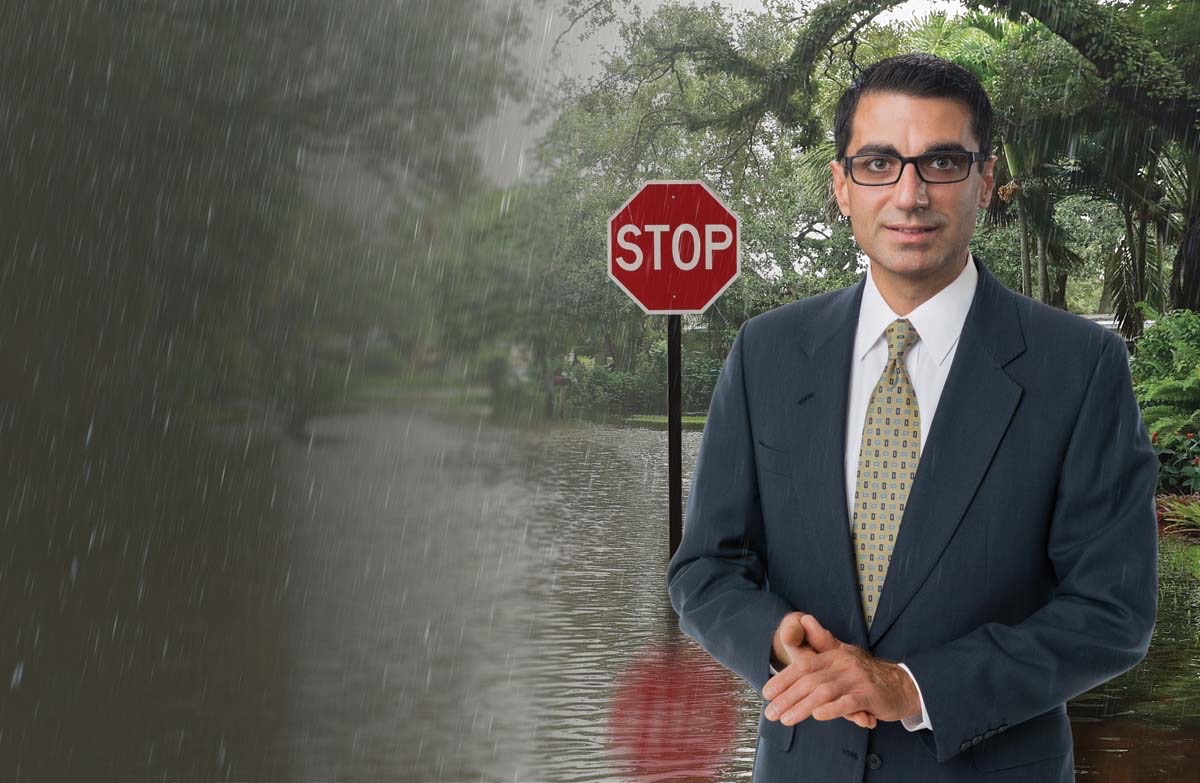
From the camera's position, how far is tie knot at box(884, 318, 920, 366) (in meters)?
1.57

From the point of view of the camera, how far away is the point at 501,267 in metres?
28.8

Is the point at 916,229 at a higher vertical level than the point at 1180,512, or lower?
higher

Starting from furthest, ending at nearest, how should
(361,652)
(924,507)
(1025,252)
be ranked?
(1025,252) → (361,652) → (924,507)

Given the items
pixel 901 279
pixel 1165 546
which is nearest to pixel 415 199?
pixel 1165 546

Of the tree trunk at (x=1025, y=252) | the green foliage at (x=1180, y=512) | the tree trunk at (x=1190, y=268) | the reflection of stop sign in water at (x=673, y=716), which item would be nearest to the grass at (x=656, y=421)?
the tree trunk at (x=1025, y=252)

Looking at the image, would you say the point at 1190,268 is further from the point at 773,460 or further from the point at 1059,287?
the point at 773,460

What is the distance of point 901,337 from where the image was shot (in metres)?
1.57

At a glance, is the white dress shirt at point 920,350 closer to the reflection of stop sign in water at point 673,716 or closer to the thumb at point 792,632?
the thumb at point 792,632

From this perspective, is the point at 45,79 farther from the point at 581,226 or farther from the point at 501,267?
the point at 501,267

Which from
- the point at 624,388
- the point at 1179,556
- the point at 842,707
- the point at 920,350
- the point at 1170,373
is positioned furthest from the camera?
the point at 624,388

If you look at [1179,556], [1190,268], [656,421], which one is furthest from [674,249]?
[656,421]

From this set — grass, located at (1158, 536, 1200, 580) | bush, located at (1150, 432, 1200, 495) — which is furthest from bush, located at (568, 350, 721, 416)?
grass, located at (1158, 536, 1200, 580)

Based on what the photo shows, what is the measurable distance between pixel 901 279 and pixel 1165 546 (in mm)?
9437

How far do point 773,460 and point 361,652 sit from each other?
592 cm
